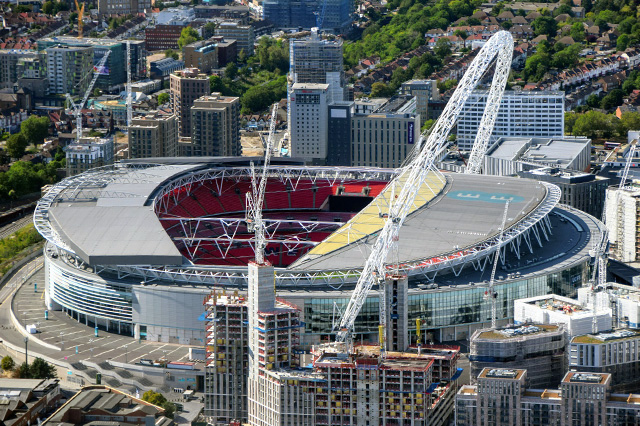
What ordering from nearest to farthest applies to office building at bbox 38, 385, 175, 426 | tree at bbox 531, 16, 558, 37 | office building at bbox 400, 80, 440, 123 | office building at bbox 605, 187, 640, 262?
office building at bbox 38, 385, 175, 426
office building at bbox 605, 187, 640, 262
office building at bbox 400, 80, 440, 123
tree at bbox 531, 16, 558, 37

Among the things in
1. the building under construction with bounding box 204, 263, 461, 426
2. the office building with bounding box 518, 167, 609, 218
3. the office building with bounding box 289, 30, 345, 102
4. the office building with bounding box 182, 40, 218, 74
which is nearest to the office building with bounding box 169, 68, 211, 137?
the office building with bounding box 289, 30, 345, 102

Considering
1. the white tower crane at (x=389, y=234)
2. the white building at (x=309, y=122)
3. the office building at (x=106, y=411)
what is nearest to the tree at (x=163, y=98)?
the white building at (x=309, y=122)

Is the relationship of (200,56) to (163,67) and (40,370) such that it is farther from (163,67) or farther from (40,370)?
(40,370)

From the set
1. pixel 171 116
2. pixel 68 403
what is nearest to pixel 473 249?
pixel 68 403

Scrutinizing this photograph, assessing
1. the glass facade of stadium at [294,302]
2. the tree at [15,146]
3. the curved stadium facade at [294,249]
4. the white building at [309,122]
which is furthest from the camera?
the tree at [15,146]

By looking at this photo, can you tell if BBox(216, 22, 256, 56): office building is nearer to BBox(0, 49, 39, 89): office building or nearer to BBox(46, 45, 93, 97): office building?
BBox(46, 45, 93, 97): office building

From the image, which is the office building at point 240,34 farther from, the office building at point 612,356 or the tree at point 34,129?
the office building at point 612,356

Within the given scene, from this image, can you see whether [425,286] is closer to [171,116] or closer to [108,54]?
[171,116]
